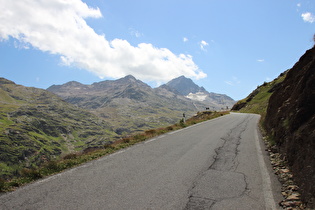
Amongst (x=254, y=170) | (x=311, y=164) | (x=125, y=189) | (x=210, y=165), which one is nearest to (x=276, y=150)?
(x=254, y=170)

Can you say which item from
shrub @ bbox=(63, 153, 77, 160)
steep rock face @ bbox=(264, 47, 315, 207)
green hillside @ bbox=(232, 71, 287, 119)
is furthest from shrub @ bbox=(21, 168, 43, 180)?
green hillside @ bbox=(232, 71, 287, 119)

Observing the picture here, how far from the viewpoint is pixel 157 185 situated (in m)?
6.05

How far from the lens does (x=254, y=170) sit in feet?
25.3

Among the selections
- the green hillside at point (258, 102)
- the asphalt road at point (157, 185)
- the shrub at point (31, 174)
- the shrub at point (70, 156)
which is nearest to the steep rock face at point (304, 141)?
the asphalt road at point (157, 185)

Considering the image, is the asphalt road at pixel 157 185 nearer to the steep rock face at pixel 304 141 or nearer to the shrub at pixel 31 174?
the shrub at pixel 31 174

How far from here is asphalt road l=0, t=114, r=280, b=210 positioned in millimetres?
5020

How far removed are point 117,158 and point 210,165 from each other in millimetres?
3638

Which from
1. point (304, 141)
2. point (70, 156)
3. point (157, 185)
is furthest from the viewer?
point (70, 156)

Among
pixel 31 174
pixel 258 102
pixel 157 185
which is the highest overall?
pixel 258 102

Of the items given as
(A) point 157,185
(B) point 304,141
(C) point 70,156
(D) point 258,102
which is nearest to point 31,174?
(C) point 70,156

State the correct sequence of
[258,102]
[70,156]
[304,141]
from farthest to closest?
[258,102] → [70,156] → [304,141]

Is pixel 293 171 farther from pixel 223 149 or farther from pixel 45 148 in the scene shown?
pixel 45 148

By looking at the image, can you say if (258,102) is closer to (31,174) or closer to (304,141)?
(304,141)

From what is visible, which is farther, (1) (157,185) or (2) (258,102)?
(2) (258,102)
